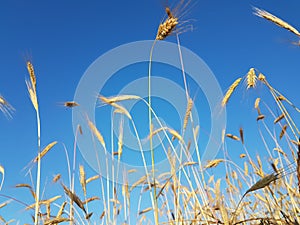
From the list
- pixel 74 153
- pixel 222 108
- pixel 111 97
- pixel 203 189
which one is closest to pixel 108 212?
pixel 74 153

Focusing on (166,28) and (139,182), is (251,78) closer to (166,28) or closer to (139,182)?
(166,28)

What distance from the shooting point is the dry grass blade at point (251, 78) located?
96.6 inches

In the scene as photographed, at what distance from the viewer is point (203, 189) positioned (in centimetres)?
251

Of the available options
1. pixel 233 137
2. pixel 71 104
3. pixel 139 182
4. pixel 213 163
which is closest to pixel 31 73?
pixel 71 104

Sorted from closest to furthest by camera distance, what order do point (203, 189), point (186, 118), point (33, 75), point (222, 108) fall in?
point (33, 75) → point (186, 118) → point (203, 189) → point (222, 108)

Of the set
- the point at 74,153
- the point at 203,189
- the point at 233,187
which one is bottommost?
the point at 203,189

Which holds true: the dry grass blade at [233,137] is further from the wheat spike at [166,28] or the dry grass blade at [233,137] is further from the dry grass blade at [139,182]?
the wheat spike at [166,28]

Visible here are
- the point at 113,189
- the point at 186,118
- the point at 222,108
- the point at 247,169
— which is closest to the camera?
the point at 186,118

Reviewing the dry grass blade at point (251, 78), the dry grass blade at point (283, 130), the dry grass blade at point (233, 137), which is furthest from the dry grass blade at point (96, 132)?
the dry grass blade at point (233, 137)

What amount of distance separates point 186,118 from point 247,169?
1840 mm

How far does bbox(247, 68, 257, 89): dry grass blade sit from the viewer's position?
2.45 meters

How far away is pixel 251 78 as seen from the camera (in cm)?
249

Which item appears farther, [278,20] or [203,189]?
[203,189]

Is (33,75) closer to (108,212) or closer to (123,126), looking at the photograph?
(123,126)
